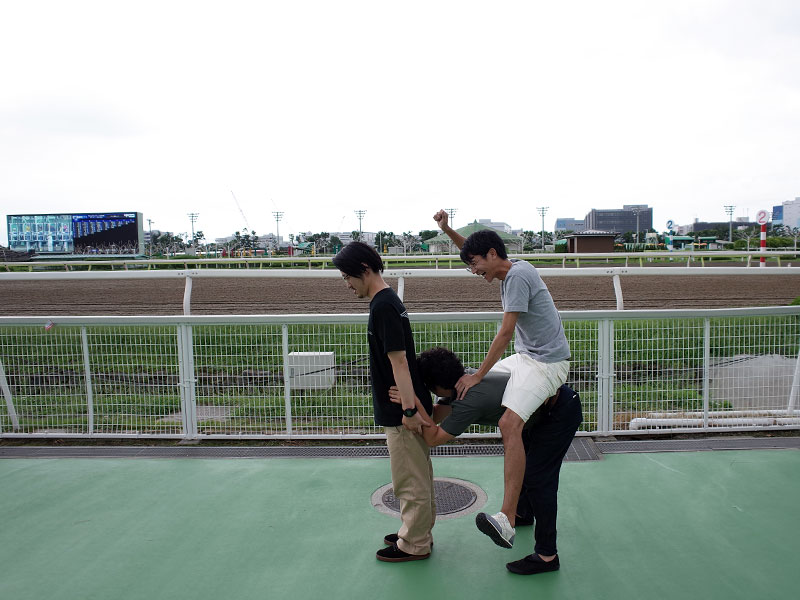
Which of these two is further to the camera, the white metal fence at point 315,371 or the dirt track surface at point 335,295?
the dirt track surface at point 335,295

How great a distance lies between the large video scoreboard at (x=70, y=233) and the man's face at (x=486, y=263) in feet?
203

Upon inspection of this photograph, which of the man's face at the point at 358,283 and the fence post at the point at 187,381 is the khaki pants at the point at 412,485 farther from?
the fence post at the point at 187,381

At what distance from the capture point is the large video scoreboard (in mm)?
56344

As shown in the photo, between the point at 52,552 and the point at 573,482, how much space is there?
3.03m

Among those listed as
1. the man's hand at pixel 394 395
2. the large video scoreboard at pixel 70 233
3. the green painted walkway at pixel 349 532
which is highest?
the large video scoreboard at pixel 70 233

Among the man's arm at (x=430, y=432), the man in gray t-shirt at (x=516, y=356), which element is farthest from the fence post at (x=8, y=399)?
the man in gray t-shirt at (x=516, y=356)

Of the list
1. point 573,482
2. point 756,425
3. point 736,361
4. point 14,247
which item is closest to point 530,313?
point 573,482

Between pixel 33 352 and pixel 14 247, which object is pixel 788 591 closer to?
pixel 33 352

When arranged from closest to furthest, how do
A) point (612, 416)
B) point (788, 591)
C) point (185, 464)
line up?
point (788, 591) < point (185, 464) < point (612, 416)

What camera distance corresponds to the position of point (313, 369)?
4492 mm

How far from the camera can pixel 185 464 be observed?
4180 mm

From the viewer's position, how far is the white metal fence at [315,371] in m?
4.38

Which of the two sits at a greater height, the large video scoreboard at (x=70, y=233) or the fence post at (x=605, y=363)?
the large video scoreboard at (x=70, y=233)

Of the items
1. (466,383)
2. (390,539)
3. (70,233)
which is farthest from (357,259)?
(70,233)
